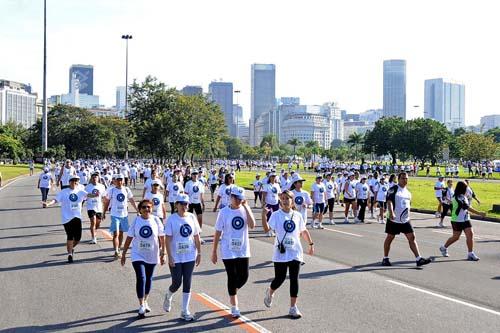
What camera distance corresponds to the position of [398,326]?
7340mm

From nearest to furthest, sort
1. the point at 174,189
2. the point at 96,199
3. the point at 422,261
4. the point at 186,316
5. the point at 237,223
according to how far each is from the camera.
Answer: the point at 186,316 → the point at 237,223 → the point at 422,261 → the point at 96,199 → the point at 174,189

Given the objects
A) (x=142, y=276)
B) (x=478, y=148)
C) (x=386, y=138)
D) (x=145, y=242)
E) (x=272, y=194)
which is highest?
(x=386, y=138)

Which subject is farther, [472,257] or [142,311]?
[472,257]

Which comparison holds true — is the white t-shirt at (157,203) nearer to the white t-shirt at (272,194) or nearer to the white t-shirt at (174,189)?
the white t-shirt at (174,189)

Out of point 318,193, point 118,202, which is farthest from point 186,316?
point 318,193

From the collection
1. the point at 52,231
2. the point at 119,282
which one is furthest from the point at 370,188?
the point at 119,282

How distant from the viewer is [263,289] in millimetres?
9406

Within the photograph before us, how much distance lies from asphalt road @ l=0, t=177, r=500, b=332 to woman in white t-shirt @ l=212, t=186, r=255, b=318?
0.46m

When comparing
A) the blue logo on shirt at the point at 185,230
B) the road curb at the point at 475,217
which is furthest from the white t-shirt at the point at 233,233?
the road curb at the point at 475,217

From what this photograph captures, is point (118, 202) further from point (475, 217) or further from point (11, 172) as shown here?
point (11, 172)

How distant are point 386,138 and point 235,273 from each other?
7907 centimetres

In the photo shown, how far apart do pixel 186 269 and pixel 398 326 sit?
2.76 meters

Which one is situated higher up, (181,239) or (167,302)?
(181,239)

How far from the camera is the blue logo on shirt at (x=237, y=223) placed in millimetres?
7742
